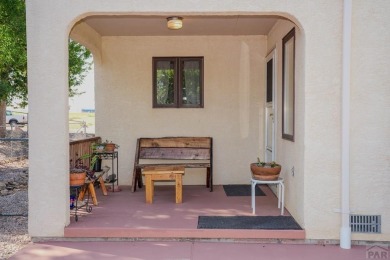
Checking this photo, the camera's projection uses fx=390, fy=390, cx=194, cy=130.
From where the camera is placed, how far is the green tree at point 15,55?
34.2 feet

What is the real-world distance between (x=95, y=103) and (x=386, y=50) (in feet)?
16.2

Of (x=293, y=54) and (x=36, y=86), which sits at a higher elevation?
(x=293, y=54)

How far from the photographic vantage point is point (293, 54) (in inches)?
199

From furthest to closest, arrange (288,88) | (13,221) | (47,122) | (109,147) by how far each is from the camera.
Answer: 1. (109,147)
2. (13,221)
3. (288,88)
4. (47,122)

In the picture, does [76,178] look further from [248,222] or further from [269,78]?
[269,78]

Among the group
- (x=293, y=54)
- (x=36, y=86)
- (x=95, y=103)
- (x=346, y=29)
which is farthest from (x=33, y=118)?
(x=346, y=29)

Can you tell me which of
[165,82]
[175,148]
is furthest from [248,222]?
[165,82]

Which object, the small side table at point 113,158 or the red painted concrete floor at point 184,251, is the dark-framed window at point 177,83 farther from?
the red painted concrete floor at point 184,251

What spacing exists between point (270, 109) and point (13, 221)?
441 cm

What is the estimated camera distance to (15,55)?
1129 cm

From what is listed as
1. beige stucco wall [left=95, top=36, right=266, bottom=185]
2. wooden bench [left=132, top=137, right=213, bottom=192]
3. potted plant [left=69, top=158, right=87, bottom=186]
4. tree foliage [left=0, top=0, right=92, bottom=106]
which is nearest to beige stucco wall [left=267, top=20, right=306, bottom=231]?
beige stucco wall [left=95, top=36, right=266, bottom=185]

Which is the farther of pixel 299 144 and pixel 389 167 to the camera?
pixel 299 144

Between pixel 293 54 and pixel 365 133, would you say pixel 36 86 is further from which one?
pixel 365 133

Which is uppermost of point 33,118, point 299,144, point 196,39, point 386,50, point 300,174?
point 196,39
